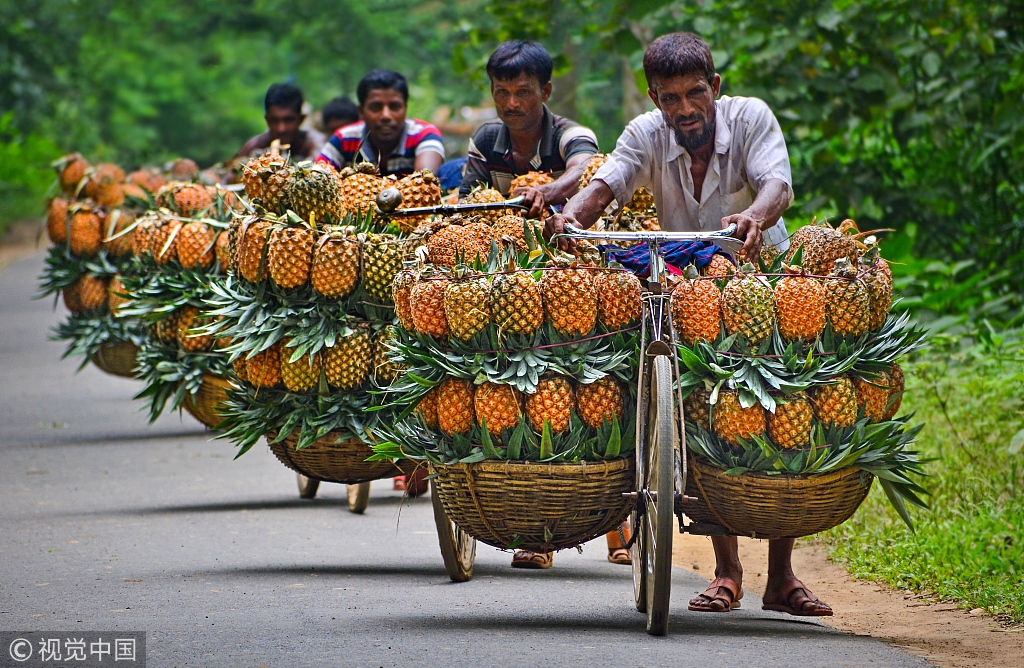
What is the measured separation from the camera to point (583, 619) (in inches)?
229

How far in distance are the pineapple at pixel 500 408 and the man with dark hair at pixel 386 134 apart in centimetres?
370

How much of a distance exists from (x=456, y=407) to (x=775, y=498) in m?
1.25

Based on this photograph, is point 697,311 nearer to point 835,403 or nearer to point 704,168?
point 835,403

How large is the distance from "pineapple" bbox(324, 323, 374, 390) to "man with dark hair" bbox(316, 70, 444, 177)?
88.7 inches

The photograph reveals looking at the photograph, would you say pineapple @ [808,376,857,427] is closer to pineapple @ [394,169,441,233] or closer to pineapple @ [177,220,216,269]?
pineapple @ [394,169,441,233]

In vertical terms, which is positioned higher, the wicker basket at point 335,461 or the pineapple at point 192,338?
the pineapple at point 192,338

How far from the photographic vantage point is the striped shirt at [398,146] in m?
8.84

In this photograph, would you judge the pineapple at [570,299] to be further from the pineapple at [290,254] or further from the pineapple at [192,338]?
the pineapple at [192,338]

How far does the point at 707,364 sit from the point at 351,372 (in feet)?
7.03

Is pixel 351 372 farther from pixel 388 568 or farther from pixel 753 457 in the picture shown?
pixel 753 457

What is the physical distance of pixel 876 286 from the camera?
5.45m

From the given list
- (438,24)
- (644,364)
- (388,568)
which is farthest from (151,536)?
(438,24)

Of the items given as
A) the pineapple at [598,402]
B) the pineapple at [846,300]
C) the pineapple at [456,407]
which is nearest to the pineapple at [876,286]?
the pineapple at [846,300]

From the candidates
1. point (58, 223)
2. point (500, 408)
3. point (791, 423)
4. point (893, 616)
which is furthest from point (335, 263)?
point (58, 223)
